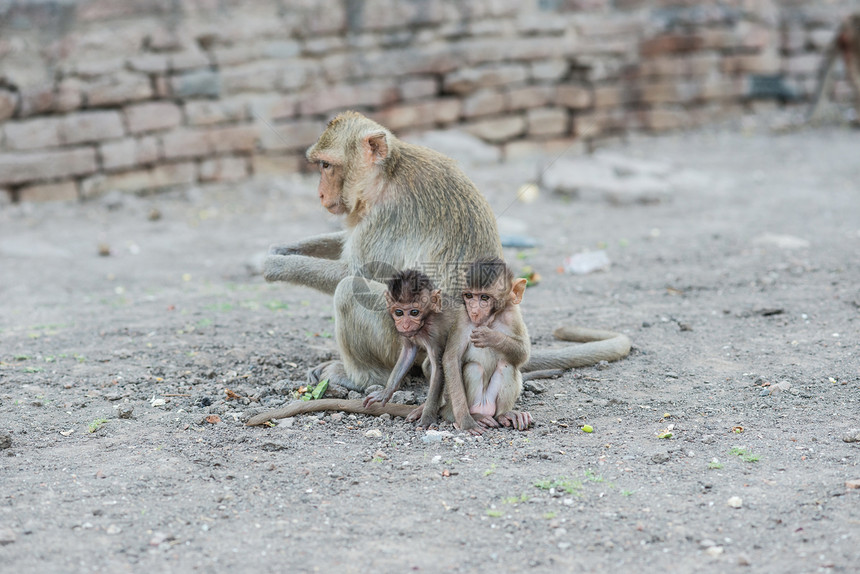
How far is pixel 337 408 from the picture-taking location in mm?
4789

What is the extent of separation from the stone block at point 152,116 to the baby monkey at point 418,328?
6.27m

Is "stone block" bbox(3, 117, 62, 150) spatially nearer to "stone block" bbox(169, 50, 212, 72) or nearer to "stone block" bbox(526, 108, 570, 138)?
"stone block" bbox(169, 50, 212, 72)

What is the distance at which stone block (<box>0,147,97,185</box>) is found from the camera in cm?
933

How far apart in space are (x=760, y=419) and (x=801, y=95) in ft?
36.2

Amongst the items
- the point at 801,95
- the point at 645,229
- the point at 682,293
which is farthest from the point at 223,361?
the point at 801,95

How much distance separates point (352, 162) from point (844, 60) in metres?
10.9

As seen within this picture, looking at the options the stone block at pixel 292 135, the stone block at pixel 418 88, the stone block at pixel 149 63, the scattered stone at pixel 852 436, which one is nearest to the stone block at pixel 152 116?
the stone block at pixel 149 63

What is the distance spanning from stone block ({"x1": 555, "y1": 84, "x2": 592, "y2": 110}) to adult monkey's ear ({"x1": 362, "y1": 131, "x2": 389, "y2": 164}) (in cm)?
806

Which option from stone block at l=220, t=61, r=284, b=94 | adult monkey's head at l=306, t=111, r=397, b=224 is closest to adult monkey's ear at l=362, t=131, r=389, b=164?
adult monkey's head at l=306, t=111, r=397, b=224

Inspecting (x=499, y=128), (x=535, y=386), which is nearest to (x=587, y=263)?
(x=535, y=386)

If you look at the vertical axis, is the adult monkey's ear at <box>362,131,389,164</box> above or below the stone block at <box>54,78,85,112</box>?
below

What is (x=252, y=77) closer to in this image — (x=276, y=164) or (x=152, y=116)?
(x=276, y=164)

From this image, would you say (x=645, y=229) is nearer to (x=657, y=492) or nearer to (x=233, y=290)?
(x=233, y=290)

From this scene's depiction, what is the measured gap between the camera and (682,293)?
6.80 meters
